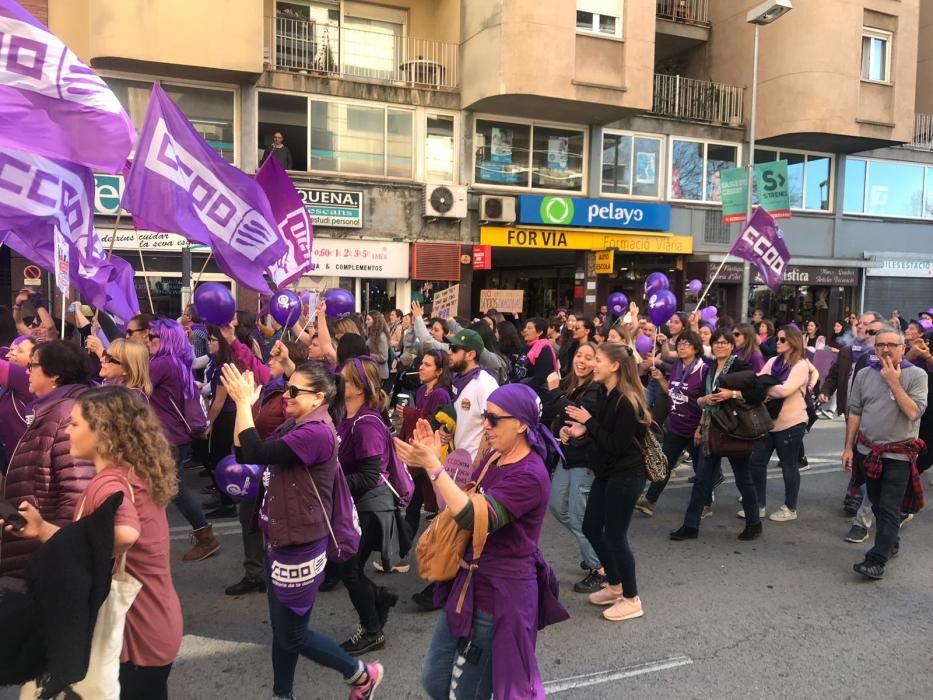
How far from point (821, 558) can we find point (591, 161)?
1480cm

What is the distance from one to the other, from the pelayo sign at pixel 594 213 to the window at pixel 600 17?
3969 mm

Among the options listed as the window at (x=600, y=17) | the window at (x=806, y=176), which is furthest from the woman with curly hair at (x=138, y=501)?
the window at (x=806, y=176)

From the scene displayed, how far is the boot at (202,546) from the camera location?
5.73 m

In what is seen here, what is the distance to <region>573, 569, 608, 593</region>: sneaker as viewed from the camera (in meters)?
5.28

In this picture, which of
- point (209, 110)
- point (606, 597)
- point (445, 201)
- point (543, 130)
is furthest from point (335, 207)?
point (606, 597)

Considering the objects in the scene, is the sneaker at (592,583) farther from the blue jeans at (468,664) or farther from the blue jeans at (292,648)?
the blue jeans at (468,664)

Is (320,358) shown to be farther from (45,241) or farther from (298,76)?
(298,76)

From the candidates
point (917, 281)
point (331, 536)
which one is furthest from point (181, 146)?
point (917, 281)

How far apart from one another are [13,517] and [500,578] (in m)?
1.72

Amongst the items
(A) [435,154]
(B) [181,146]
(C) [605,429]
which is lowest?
(C) [605,429]

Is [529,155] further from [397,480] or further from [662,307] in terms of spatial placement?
[397,480]

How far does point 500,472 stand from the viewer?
3062 millimetres

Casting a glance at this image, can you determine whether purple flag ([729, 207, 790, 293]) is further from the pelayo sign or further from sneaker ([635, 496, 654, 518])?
the pelayo sign

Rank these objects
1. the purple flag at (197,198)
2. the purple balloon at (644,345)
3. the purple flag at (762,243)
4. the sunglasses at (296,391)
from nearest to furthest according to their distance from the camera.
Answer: the sunglasses at (296,391) < the purple flag at (197,198) < the purple balloon at (644,345) < the purple flag at (762,243)
